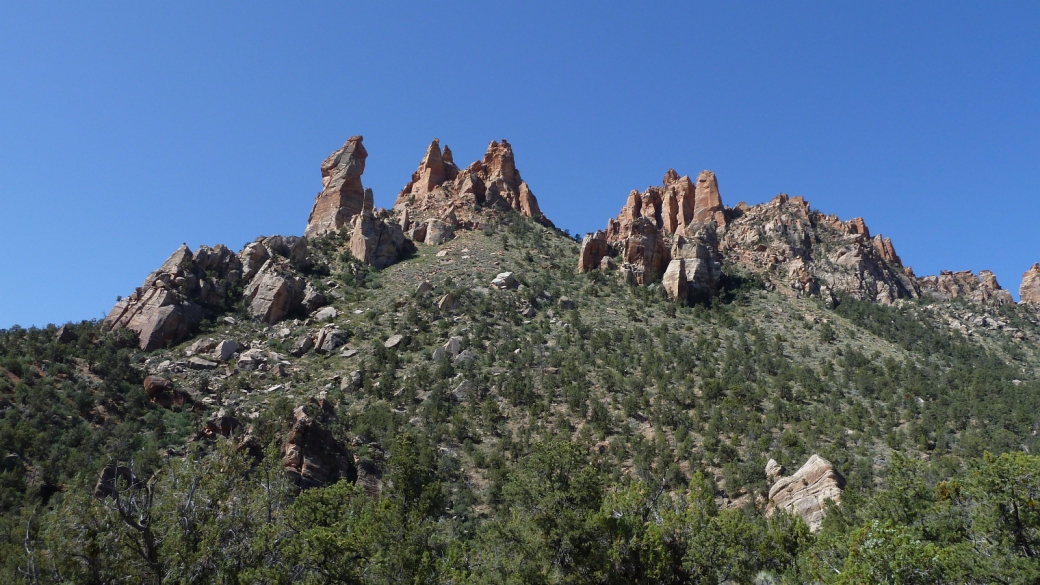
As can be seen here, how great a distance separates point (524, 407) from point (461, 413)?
470 cm

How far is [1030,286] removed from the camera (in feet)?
355

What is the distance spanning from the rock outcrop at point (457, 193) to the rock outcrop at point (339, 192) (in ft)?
21.7

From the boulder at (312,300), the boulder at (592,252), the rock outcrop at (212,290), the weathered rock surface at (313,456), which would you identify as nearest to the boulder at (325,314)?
the boulder at (312,300)

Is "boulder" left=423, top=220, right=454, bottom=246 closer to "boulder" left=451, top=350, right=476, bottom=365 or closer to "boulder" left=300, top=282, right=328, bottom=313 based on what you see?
"boulder" left=300, top=282, right=328, bottom=313

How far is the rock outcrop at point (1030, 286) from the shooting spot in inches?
4158

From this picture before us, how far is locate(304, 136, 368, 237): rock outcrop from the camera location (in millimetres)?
81500

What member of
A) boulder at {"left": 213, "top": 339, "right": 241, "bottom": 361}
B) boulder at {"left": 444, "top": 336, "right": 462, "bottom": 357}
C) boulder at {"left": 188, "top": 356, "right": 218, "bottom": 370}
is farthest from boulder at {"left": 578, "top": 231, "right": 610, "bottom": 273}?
boulder at {"left": 188, "top": 356, "right": 218, "bottom": 370}

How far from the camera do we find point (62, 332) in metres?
47.6

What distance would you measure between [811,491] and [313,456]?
24.6 meters

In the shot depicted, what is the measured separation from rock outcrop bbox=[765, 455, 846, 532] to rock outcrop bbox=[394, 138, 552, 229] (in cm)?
5386

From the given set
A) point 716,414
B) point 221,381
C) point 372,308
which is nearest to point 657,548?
point 716,414

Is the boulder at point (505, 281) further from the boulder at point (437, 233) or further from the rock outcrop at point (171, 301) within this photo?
the rock outcrop at point (171, 301)

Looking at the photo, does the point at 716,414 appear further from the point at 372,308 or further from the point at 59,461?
the point at 59,461

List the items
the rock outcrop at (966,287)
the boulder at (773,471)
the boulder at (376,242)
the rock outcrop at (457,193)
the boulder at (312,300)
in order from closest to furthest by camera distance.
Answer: the boulder at (773,471) < the boulder at (312,300) < the boulder at (376,242) < the rock outcrop at (457,193) < the rock outcrop at (966,287)
